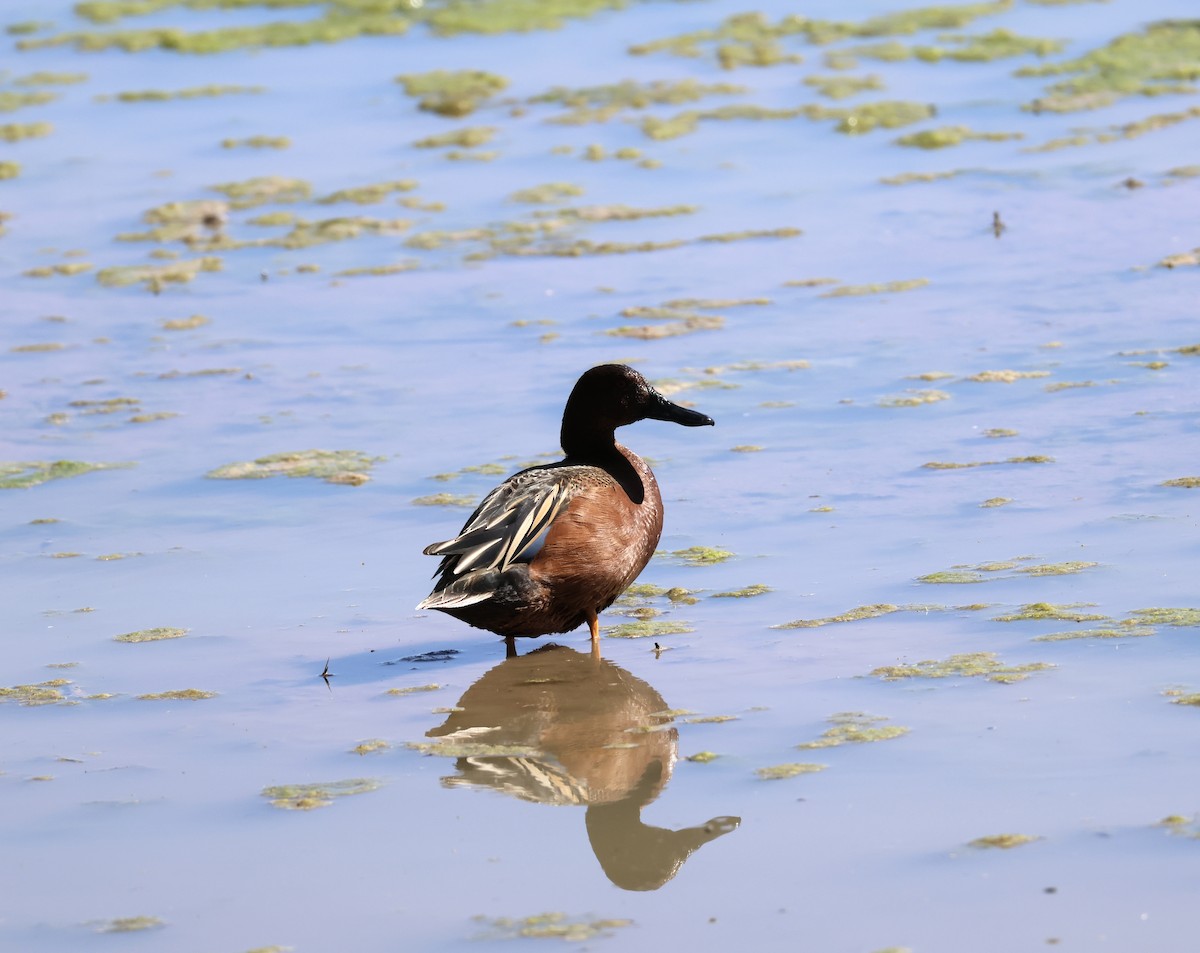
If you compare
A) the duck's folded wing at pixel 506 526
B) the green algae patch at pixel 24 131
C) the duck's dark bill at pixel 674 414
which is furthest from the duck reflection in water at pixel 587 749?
the green algae patch at pixel 24 131

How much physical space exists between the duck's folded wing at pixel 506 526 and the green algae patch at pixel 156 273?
637 centimetres

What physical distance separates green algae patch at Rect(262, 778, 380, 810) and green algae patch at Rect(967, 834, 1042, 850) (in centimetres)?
171

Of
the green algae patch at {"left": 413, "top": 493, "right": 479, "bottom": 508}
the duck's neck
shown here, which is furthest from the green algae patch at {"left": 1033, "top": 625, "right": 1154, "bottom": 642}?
the green algae patch at {"left": 413, "top": 493, "right": 479, "bottom": 508}

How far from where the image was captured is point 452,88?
17297 millimetres

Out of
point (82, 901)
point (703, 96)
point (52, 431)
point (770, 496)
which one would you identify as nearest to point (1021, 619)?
point (770, 496)

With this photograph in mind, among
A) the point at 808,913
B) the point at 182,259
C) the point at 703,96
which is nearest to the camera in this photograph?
the point at 808,913

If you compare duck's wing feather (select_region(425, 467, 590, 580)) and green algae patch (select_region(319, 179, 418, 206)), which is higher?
green algae patch (select_region(319, 179, 418, 206))

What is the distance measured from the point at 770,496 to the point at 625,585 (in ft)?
4.52

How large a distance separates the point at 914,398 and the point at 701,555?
2.14 m

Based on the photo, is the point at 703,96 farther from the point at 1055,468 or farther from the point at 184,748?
the point at 184,748

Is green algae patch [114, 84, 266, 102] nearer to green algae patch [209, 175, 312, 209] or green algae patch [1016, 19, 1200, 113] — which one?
green algae patch [209, 175, 312, 209]

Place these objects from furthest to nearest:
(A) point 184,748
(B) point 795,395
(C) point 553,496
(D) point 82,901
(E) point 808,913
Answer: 1. (B) point 795,395
2. (C) point 553,496
3. (A) point 184,748
4. (D) point 82,901
5. (E) point 808,913

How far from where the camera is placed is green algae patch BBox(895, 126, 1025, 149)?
14.1m

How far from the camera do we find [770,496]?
7.68m
